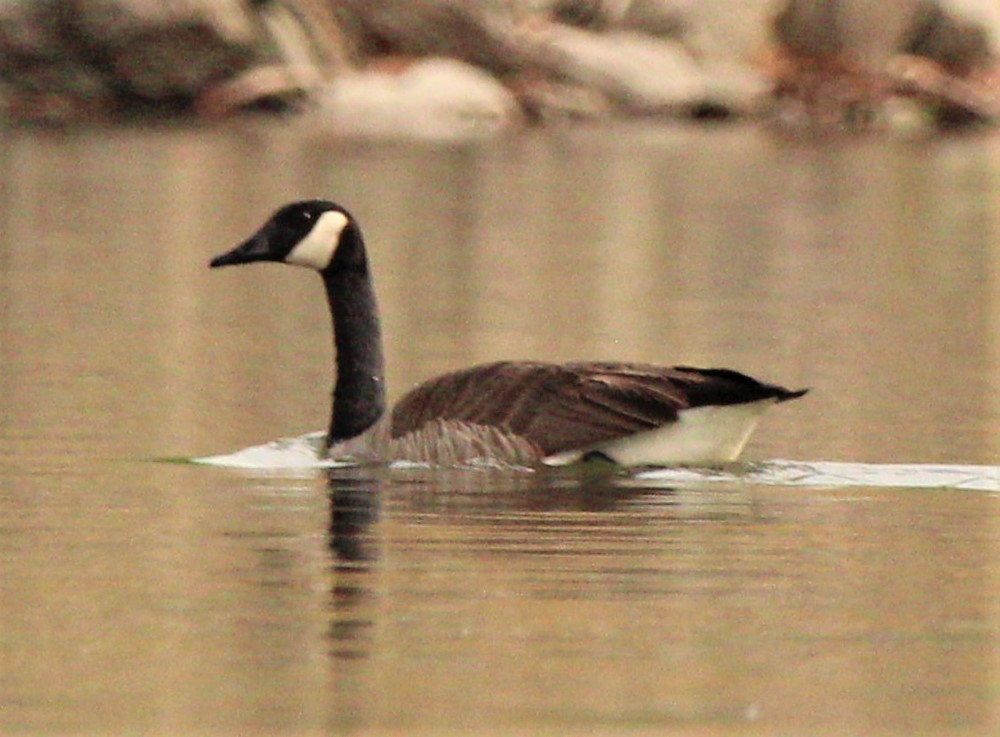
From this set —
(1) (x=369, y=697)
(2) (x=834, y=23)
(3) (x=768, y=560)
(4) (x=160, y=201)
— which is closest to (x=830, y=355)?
(3) (x=768, y=560)

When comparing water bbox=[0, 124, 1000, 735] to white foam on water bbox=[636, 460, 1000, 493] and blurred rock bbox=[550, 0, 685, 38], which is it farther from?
blurred rock bbox=[550, 0, 685, 38]

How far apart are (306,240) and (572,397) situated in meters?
1.72

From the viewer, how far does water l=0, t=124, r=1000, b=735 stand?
761 centimetres

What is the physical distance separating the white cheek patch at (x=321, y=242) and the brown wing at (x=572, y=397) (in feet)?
3.27

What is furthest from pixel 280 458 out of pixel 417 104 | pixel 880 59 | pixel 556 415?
pixel 880 59

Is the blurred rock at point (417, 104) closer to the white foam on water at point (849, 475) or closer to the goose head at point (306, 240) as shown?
the goose head at point (306, 240)

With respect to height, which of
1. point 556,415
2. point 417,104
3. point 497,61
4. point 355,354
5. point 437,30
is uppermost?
point 437,30

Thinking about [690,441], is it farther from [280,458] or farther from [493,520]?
[280,458]

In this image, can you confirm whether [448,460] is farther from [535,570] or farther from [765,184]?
[765,184]

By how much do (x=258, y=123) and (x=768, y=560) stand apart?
→ 4025 centimetres

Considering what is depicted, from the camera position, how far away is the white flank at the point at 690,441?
476 inches

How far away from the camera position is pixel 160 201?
31.8 meters

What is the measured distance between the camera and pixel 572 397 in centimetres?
1225

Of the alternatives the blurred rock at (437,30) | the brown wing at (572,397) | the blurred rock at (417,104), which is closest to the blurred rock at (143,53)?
the blurred rock at (417,104)
